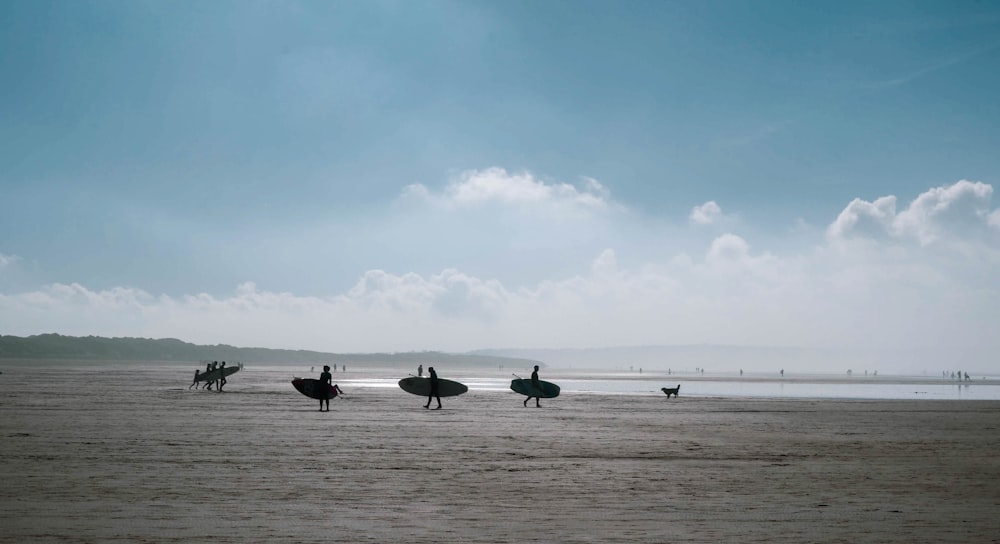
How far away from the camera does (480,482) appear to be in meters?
12.4

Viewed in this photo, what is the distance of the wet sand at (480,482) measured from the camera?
8.78 metres

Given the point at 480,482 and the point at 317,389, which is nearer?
the point at 480,482

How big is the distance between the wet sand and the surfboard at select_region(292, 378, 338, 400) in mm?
4996

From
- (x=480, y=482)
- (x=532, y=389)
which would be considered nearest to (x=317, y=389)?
(x=532, y=389)

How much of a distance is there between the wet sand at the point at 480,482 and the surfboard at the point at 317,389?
4996 millimetres

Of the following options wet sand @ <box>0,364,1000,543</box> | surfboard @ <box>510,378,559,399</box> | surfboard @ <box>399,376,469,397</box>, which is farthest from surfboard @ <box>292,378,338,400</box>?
surfboard @ <box>510,378,559,399</box>

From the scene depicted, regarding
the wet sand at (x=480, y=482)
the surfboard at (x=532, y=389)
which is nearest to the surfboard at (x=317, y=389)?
the wet sand at (x=480, y=482)

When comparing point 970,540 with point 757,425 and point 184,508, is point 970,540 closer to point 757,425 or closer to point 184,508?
point 184,508

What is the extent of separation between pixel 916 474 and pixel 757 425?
12562 mm

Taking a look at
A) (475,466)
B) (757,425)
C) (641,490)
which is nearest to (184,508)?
(475,466)

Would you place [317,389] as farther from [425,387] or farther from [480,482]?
[480,482]

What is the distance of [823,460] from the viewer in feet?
53.2

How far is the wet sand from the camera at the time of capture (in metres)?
8.78

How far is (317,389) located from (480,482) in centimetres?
2016
